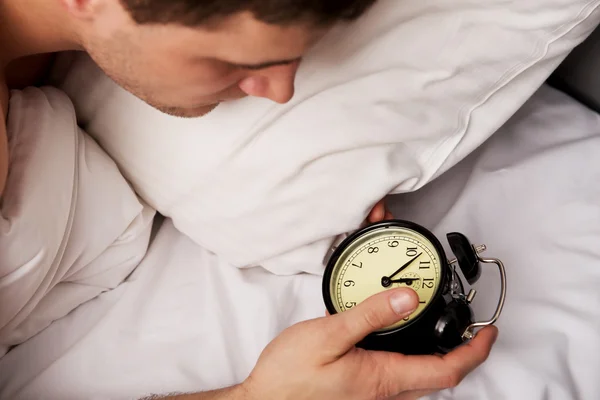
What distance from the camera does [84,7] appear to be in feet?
2.33

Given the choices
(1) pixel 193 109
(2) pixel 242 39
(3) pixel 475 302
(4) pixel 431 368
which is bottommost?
(3) pixel 475 302

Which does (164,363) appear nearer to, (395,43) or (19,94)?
(19,94)

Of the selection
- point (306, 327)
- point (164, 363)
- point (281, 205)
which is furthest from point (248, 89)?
point (164, 363)

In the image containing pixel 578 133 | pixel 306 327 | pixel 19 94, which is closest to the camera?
pixel 306 327

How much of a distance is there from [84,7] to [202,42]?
153mm

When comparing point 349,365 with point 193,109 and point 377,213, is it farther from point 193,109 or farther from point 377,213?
point 193,109

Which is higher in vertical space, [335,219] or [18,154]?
[18,154]

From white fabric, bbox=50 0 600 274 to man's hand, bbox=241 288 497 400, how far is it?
214 mm

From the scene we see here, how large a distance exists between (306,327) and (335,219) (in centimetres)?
20

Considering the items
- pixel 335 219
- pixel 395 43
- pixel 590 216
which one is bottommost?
pixel 590 216

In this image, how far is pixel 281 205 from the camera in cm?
91

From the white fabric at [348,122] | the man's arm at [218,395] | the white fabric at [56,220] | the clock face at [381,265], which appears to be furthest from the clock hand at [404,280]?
the white fabric at [56,220]

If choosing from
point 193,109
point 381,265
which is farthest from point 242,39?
point 381,265

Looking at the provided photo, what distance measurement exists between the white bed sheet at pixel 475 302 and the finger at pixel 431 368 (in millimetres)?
115
